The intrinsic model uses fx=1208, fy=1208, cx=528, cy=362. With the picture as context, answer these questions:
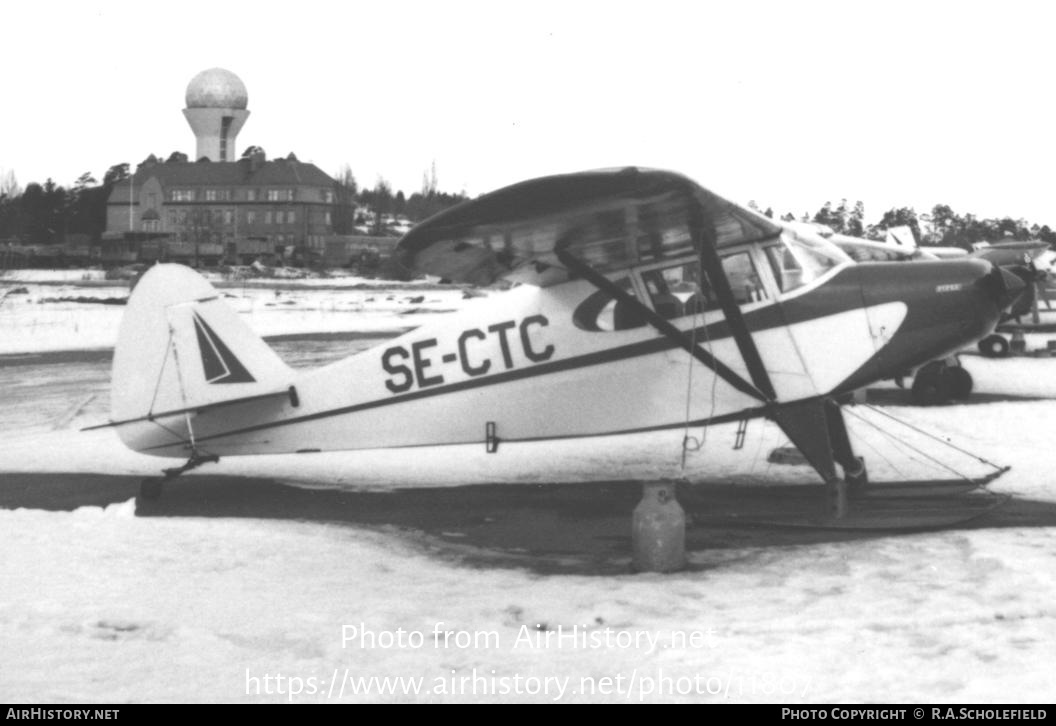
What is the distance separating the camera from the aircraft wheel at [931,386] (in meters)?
16.1

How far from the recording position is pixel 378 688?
17.3 feet

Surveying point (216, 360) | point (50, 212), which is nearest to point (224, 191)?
point (50, 212)

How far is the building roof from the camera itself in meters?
109

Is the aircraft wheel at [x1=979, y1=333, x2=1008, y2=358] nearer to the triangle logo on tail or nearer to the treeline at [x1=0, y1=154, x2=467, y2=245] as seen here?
the triangle logo on tail

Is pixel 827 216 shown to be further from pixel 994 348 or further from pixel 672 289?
pixel 672 289

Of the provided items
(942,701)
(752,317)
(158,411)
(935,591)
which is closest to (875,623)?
(935,591)

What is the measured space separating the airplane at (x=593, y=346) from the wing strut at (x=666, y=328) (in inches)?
0.6

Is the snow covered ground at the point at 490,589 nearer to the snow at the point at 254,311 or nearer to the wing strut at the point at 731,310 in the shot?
the wing strut at the point at 731,310

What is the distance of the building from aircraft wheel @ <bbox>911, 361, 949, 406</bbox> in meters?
90.9

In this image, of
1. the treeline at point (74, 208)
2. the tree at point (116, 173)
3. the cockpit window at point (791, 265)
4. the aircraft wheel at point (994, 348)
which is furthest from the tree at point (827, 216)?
the tree at point (116, 173)

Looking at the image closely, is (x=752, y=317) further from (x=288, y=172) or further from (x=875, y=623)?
(x=288, y=172)

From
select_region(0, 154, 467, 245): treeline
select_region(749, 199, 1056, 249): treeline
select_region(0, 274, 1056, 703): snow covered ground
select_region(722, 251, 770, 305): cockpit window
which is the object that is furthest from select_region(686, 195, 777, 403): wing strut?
select_region(0, 154, 467, 245): treeline

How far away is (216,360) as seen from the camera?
10398 mm

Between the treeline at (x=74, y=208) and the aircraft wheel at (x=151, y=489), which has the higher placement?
the treeline at (x=74, y=208)
